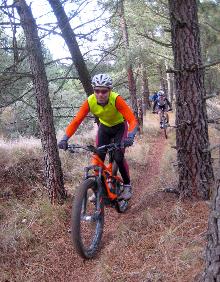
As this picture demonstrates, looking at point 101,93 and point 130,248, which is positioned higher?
point 101,93

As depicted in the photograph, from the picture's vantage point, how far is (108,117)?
6.31 meters

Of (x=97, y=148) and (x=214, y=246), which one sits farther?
(x=97, y=148)

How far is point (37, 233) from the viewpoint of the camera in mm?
5988

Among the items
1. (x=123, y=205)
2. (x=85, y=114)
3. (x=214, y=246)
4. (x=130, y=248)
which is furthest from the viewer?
(x=123, y=205)

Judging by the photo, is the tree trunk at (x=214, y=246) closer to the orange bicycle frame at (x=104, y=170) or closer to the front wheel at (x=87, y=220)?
the front wheel at (x=87, y=220)

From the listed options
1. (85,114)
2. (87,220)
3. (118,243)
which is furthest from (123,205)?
(85,114)

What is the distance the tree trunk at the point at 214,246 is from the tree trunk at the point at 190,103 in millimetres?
2240

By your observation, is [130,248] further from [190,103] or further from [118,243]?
[190,103]

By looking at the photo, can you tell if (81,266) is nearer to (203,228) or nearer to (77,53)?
(203,228)

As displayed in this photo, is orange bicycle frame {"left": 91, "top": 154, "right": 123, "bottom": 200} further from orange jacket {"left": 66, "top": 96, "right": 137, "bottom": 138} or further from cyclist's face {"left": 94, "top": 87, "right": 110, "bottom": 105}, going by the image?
cyclist's face {"left": 94, "top": 87, "right": 110, "bottom": 105}

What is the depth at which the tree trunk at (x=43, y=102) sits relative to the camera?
257 inches

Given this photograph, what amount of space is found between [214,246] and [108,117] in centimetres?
369

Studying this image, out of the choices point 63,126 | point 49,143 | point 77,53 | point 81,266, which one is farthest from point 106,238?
point 63,126

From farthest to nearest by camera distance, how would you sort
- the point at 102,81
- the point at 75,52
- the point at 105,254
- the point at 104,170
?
the point at 75,52 < the point at 104,170 < the point at 102,81 < the point at 105,254
